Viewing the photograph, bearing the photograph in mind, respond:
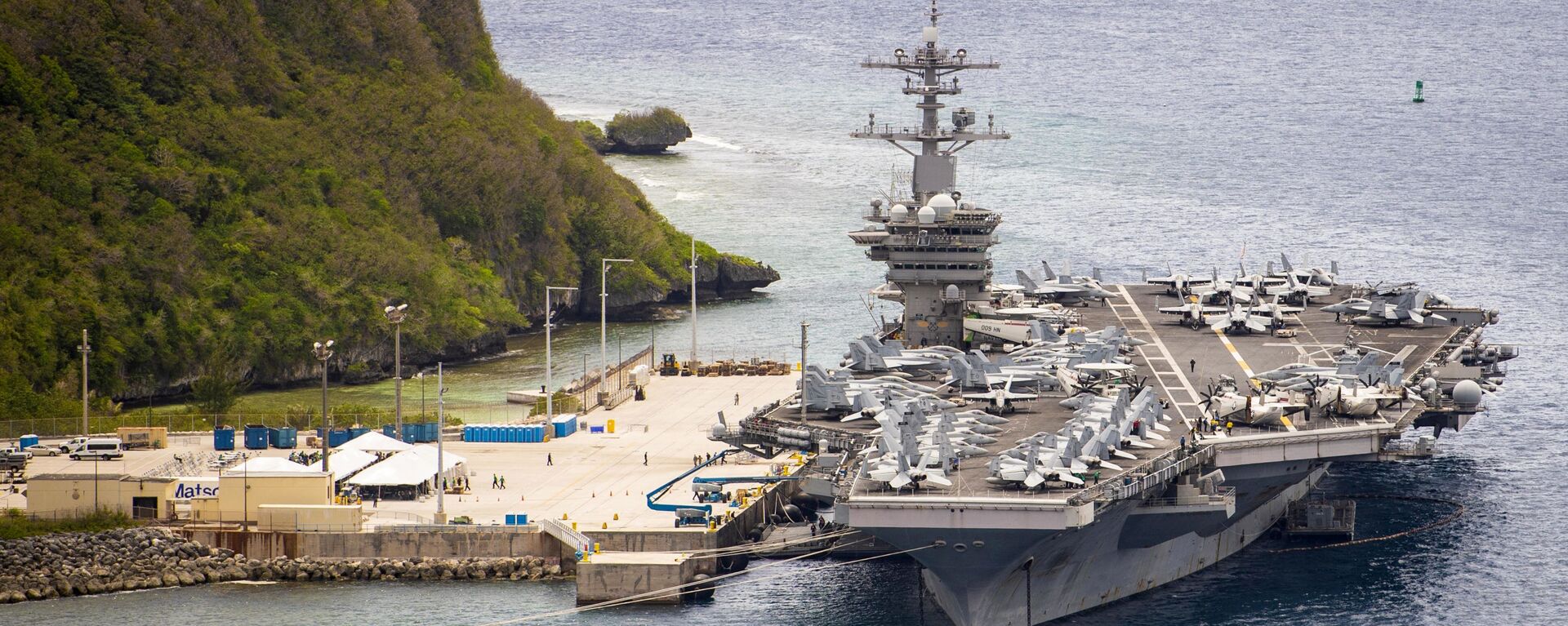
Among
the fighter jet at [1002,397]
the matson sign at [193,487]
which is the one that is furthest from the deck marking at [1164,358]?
the matson sign at [193,487]

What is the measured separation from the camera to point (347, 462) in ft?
220

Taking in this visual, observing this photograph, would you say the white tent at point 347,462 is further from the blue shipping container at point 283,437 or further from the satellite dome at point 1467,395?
the satellite dome at point 1467,395

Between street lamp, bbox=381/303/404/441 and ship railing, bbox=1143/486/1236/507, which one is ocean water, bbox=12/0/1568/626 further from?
street lamp, bbox=381/303/404/441

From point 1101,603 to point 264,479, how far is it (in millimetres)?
22172

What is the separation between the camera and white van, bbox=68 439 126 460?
6969 cm

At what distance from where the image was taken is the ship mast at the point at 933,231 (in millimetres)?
73688

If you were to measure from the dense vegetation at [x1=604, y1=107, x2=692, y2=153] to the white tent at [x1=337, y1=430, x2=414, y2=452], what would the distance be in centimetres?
8936

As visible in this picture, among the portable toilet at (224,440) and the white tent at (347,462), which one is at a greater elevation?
the portable toilet at (224,440)

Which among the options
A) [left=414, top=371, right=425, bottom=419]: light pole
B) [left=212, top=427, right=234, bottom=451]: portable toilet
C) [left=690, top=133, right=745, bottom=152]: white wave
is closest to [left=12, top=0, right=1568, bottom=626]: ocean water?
[left=690, top=133, right=745, bottom=152]: white wave

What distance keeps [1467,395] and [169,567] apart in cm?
3528

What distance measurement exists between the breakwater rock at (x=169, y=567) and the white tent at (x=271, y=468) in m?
2.73

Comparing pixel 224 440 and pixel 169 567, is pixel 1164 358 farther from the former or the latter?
pixel 169 567

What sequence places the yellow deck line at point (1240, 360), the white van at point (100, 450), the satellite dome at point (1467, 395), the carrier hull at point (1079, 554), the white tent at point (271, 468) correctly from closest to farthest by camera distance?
the carrier hull at point (1079, 554) → the yellow deck line at point (1240, 360) → the white tent at point (271, 468) → the satellite dome at point (1467, 395) → the white van at point (100, 450)

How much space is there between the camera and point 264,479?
61.6 meters
